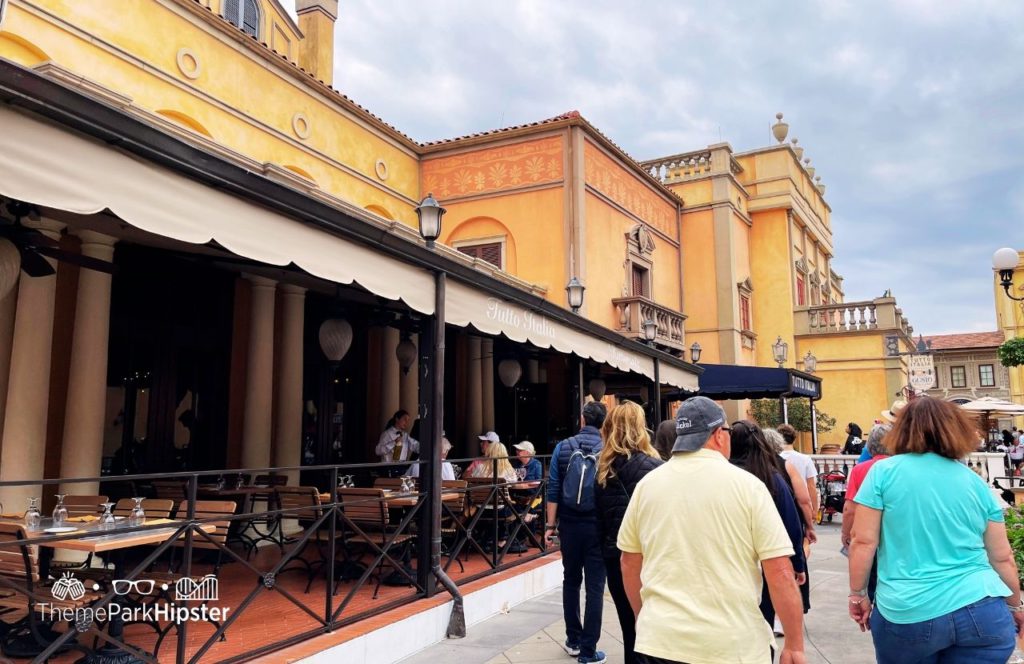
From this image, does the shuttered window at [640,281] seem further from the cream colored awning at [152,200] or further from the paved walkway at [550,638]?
the cream colored awning at [152,200]

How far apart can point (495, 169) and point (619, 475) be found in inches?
530

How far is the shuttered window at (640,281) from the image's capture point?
18.9m

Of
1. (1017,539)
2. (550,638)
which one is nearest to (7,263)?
(550,638)

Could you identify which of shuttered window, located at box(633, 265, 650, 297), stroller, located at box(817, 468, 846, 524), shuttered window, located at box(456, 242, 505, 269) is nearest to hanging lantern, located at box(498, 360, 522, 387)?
shuttered window, located at box(456, 242, 505, 269)

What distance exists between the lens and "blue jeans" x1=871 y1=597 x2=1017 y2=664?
2.61 m

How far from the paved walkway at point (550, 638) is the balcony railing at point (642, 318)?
10359mm

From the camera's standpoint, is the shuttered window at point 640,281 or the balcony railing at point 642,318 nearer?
the balcony railing at point 642,318

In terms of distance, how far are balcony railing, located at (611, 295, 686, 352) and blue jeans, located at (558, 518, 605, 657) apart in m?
12.2

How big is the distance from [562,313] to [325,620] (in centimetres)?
418

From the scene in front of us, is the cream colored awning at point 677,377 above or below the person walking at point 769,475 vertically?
above

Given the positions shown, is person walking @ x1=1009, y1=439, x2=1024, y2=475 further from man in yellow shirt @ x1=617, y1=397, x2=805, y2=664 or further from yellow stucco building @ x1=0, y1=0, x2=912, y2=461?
man in yellow shirt @ x1=617, y1=397, x2=805, y2=664

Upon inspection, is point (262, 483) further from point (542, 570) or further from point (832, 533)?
point (832, 533)

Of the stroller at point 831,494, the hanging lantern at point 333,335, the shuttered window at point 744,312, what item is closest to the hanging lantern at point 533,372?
the stroller at point 831,494

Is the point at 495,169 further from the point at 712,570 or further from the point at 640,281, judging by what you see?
the point at 712,570
